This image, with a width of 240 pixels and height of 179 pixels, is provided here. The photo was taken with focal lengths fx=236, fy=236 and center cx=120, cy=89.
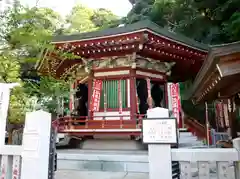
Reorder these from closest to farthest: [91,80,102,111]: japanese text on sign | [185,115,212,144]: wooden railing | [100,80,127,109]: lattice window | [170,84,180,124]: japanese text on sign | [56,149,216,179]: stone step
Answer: [56,149,216,179]: stone step → [100,80,127,109]: lattice window → [91,80,102,111]: japanese text on sign → [185,115,212,144]: wooden railing → [170,84,180,124]: japanese text on sign

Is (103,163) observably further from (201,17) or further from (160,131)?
(201,17)

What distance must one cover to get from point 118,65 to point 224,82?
5295 mm

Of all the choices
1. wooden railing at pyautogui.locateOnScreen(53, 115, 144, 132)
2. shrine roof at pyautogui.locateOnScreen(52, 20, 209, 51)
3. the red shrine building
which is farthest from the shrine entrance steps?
shrine roof at pyautogui.locateOnScreen(52, 20, 209, 51)

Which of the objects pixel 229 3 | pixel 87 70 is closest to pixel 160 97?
pixel 87 70

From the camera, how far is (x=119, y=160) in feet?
23.0

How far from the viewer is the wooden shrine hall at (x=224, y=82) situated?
323 cm

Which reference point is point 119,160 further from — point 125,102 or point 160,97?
point 160,97

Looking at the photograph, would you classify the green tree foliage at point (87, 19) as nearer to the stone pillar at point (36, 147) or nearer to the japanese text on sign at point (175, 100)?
the japanese text on sign at point (175, 100)

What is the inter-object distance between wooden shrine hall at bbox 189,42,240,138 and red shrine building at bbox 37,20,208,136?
190cm

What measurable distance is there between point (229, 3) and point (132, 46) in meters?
9.99

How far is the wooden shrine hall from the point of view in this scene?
323 centimetres

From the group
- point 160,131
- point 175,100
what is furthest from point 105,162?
point 175,100

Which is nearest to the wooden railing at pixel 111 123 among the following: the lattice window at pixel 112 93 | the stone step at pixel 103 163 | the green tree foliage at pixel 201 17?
the lattice window at pixel 112 93

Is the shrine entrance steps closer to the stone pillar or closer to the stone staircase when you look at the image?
the stone staircase
